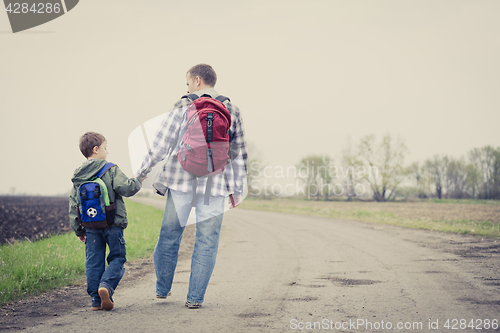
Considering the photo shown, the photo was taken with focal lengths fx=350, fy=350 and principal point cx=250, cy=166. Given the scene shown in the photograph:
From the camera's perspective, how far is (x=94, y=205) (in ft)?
10.4

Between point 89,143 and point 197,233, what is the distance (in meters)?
1.38

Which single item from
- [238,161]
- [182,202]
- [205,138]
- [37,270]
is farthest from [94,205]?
[37,270]

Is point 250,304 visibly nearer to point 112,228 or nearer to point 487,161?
point 112,228

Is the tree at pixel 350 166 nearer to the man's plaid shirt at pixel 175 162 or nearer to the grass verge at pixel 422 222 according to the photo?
the grass verge at pixel 422 222

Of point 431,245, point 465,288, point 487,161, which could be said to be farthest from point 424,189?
point 465,288

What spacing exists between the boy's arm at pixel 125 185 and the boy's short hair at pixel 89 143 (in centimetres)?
39

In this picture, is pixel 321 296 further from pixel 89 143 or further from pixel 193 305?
pixel 89 143

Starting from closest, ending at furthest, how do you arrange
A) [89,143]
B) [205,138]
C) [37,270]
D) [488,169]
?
[205,138]
[89,143]
[37,270]
[488,169]

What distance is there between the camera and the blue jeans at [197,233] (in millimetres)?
3232

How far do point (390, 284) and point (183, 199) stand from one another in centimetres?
276

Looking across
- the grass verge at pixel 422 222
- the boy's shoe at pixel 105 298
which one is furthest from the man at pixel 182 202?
the grass verge at pixel 422 222

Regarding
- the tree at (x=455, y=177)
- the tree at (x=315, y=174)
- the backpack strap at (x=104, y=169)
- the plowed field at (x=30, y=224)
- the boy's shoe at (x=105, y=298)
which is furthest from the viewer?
the tree at (x=315, y=174)

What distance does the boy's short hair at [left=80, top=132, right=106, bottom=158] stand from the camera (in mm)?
3422

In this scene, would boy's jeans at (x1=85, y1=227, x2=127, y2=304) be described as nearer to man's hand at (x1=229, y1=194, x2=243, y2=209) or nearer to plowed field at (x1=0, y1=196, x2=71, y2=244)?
man's hand at (x1=229, y1=194, x2=243, y2=209)
